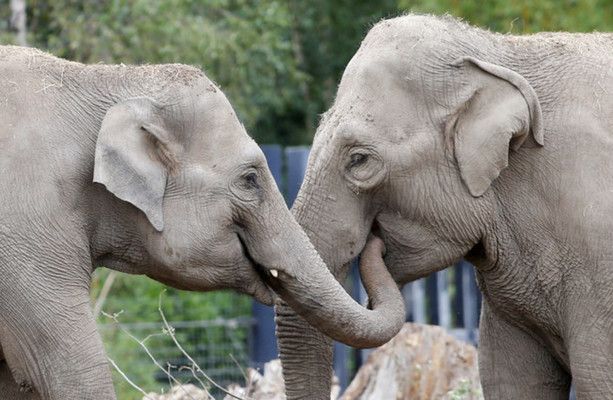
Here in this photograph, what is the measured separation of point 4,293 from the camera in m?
6.62

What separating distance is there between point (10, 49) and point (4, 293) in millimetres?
1059

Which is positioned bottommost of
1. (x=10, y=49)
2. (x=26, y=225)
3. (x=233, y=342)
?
(x=233, y=342)

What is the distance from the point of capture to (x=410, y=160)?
7.48 metres

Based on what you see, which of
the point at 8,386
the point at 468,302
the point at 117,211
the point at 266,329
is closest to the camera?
the point at 117,211

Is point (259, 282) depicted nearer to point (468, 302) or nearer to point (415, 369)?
point (415, 369)

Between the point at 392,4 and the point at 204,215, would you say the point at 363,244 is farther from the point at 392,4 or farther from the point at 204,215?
the point at 392,4

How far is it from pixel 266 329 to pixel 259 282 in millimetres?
6347

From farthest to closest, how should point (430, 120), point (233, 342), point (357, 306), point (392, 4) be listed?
point (392, 4)
point (233, 342)
point (430, 120)
point (357, 306)

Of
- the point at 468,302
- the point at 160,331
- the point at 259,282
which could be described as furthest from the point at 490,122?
the point at 160,331

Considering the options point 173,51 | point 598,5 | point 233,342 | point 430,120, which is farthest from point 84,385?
point 598,5

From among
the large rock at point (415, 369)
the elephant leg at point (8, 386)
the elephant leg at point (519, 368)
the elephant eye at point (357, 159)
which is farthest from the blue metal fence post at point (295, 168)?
the elephant leg at point (8, 386)

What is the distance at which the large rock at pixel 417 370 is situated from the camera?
10172mm

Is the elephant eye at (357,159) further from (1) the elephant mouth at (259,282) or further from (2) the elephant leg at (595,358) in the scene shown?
(2) the elephant leg at (595,358)

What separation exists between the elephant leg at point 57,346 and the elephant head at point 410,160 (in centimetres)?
118
